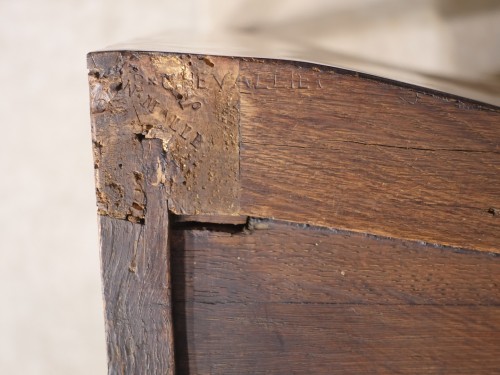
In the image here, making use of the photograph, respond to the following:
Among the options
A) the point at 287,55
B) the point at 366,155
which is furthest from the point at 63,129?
the point at 366,155

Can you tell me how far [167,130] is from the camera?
2.05 ft

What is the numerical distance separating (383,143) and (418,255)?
0.41ft

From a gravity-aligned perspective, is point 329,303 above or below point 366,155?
below

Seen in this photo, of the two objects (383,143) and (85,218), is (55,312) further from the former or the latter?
(383,143)

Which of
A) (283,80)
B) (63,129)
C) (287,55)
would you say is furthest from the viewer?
(63,129)

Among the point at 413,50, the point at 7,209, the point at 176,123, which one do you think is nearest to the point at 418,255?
the point at 176,123

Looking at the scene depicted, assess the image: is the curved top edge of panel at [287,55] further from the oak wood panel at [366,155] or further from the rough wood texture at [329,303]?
the rough wood texture at [329,303]

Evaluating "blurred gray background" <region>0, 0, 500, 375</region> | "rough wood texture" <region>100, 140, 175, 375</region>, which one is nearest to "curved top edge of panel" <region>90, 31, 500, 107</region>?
"rough wood texture" <region>100, 140, 175, 375</region>

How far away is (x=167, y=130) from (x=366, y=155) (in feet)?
0.63

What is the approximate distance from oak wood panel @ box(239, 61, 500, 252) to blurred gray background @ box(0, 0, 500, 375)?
81cm

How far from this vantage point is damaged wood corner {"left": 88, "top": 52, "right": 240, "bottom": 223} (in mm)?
611

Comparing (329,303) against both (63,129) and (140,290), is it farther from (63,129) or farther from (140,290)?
(63,129)

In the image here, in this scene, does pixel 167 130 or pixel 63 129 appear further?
pixel 63 129

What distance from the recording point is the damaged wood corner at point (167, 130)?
611 millimetres
